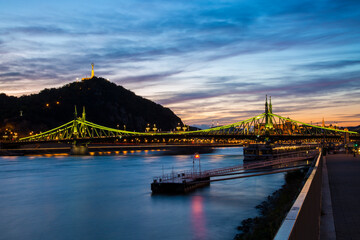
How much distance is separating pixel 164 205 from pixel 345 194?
69.4 ft

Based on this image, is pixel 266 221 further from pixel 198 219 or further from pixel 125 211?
pixel 125 211

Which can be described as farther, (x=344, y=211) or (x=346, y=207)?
(x=346, y=207)

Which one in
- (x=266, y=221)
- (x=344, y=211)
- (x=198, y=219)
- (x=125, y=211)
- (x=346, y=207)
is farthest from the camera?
(x=125, y=211)

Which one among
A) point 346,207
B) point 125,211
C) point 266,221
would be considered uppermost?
point 346,207

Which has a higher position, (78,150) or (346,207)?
(78,150)

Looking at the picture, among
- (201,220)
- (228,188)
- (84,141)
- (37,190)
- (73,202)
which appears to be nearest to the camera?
(201,220)

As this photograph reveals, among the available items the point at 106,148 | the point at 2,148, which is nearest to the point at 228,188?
the point at 2,148

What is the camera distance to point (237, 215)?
1188 inches

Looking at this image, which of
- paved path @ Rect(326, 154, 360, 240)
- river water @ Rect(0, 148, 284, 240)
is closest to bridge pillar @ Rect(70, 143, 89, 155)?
river water @ Rect(0, 148, 284, 240)

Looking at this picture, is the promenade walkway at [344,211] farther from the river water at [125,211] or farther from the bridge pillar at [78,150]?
the bridge pillar at [78,150]

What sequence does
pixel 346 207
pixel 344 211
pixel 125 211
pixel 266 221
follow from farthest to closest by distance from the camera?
pixel 125 211
pixel 266 221
pixel 346 207
pixel 344 211

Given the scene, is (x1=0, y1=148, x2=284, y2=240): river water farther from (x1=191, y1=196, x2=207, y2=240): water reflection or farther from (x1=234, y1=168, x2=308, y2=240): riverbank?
(x1=234, y1=168, x2=308, y2=240): riverbank

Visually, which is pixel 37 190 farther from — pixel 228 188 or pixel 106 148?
pixel 106 148

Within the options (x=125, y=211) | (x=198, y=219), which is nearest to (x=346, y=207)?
(x=198, y=219)
